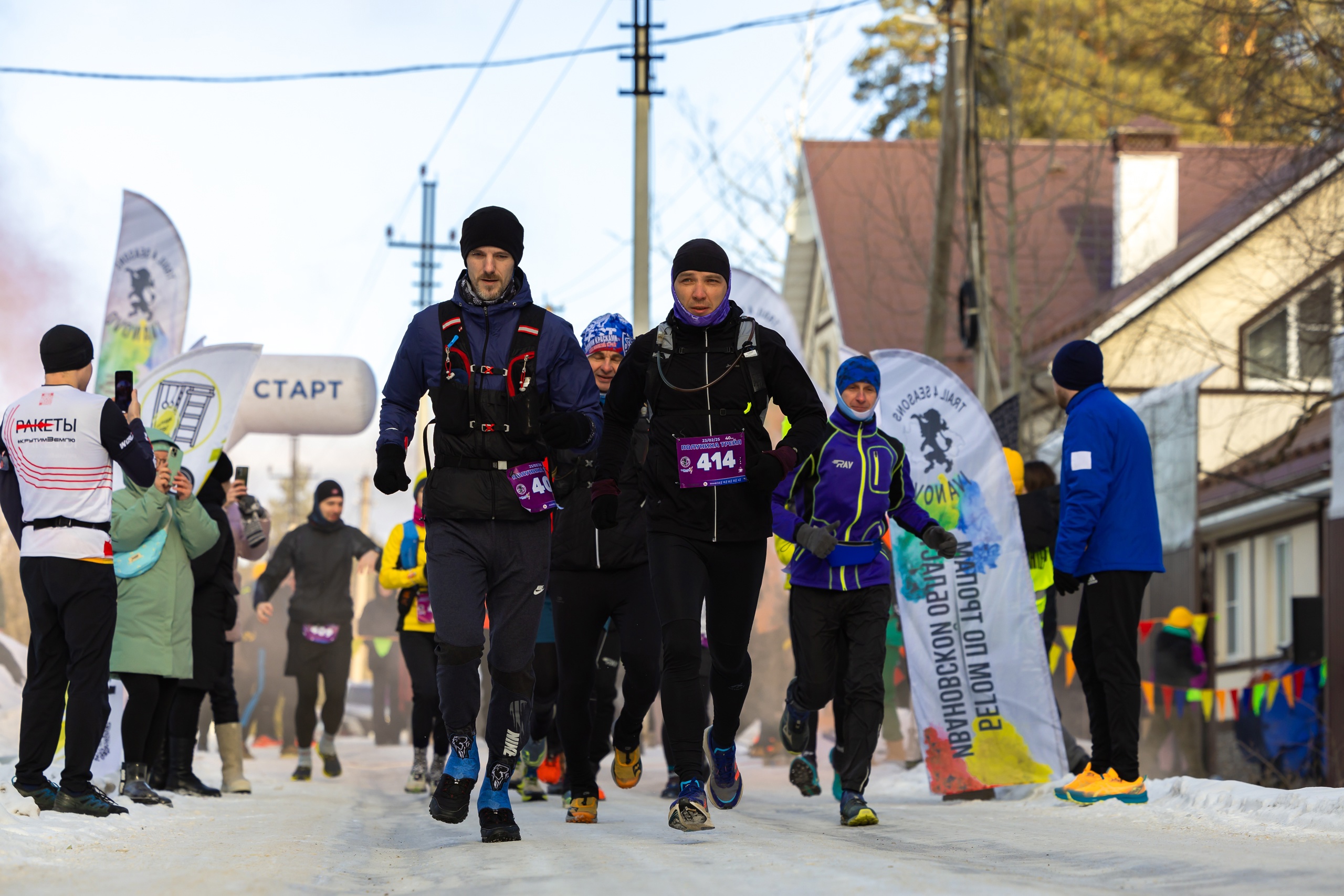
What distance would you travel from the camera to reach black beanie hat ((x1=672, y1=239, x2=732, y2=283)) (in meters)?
5.81

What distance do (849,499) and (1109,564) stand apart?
1.28m

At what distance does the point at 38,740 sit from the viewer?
6.48 meters

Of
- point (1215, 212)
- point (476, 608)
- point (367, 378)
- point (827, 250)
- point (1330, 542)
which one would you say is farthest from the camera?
point (827, 250)

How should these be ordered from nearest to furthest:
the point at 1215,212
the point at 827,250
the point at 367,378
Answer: the point at 367,378 < the point at 1215,212 < the point at 827,250

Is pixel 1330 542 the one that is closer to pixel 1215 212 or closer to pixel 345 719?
pixel 1215 212

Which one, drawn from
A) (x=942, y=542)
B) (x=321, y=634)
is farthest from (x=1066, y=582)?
(x=321, y=634)

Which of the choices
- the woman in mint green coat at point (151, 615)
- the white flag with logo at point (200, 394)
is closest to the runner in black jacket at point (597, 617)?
the woman in mint green coat at point (151, 615)

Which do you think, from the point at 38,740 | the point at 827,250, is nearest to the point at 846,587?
the point at 38,740

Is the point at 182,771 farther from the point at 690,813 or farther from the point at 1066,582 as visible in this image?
the point at 1066,582

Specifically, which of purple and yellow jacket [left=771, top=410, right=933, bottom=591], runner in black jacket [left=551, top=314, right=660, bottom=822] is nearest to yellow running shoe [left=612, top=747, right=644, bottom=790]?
runner in black jacket [left=551, top=314, right=660, bottom=822]

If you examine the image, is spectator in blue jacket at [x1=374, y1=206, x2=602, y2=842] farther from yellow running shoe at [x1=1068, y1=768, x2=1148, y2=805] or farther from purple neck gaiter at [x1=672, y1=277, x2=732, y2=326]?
yellow running shoe at [x1=1068, y1=768, x2=1148, y2=805]

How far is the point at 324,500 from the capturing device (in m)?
12.7

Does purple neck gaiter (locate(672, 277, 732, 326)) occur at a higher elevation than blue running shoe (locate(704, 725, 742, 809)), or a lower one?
higher

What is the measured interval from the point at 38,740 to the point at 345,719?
20.9m
